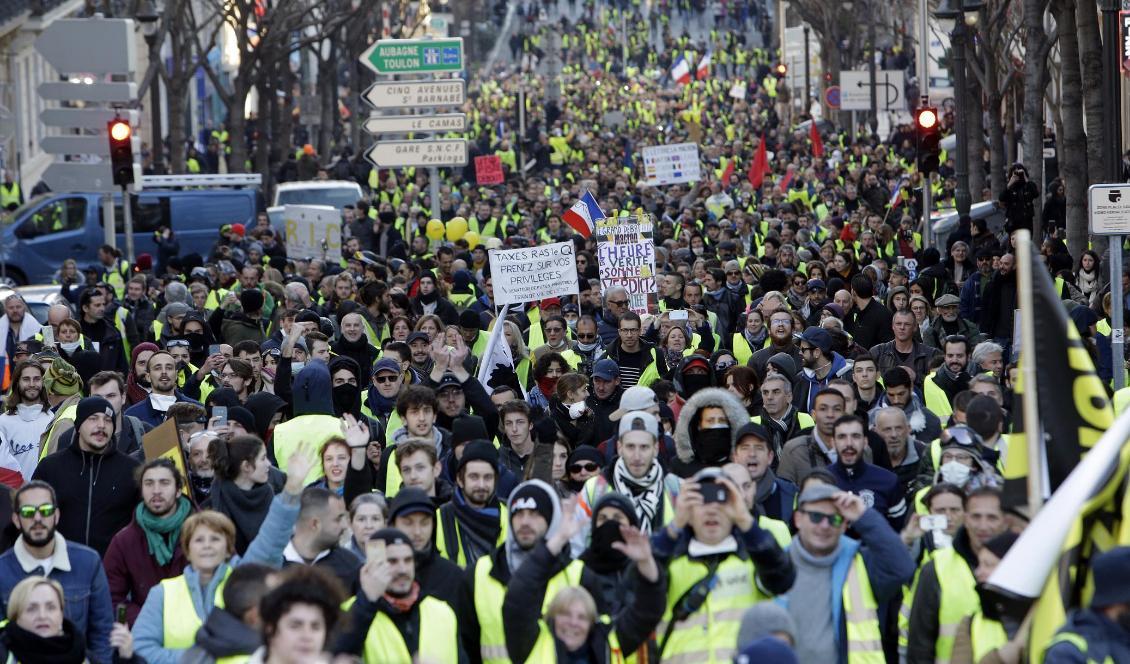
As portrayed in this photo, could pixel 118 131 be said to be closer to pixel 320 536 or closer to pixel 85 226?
pixel 85 226


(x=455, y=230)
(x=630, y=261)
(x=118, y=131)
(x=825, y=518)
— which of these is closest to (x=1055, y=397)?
(x=825, y=518)

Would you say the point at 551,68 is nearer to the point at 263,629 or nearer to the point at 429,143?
the point at 429,143

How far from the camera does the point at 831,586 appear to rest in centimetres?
732

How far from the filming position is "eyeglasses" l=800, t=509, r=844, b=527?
23.9ft

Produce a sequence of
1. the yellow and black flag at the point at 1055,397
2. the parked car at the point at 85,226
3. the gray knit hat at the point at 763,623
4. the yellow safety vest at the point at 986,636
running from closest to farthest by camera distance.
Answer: the gray knit hat at the point at 763,623
the yellow and black flag at the point at 1055,397
the yellow safety vest at the point at 986,636
the parked car at the point at 85,226

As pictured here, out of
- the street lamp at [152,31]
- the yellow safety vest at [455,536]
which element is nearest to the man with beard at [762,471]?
the yellow safety vest at [455,536]

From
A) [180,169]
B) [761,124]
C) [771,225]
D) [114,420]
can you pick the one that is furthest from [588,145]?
[114,420]

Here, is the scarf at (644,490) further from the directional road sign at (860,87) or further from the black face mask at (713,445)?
the directional road sign at (860,87)

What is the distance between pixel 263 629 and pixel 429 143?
1805 centimetres

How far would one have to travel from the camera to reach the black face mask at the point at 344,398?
39.2 feet

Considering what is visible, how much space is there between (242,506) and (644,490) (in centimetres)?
A: 190

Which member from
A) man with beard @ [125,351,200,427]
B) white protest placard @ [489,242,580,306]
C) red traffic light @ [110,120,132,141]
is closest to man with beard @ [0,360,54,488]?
man with beard @ [125,351,200,427]

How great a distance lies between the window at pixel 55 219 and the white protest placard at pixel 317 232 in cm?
678

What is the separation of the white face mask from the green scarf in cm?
303
